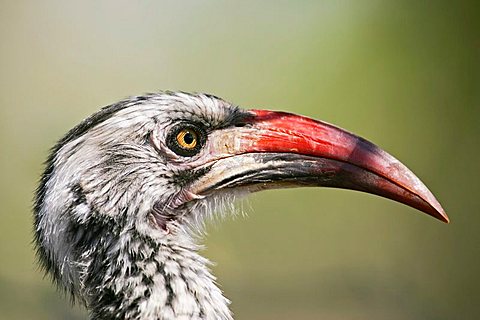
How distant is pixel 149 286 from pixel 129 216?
136 millimetres

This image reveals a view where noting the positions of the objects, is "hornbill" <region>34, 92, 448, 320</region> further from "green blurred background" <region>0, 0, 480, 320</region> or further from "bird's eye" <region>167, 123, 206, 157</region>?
"green blurred background" <region>0, 0, 480, 320</region>

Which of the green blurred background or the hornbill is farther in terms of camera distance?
the green blurred background

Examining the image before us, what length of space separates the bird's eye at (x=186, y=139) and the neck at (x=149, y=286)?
0.18 metres

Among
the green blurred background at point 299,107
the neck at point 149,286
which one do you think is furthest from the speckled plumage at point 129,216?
the green blurred background at point 299,107

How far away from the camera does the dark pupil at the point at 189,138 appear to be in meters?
1.34

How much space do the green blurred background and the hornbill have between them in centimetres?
61

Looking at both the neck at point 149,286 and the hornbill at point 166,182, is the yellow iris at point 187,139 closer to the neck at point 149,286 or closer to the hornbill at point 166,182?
the hornbill at point 166,182

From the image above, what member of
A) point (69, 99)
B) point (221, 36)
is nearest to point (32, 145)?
point (69, 99)

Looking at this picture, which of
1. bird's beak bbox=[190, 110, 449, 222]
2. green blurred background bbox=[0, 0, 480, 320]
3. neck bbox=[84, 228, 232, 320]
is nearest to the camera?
neck bbox=[84, 228, 232, 320]

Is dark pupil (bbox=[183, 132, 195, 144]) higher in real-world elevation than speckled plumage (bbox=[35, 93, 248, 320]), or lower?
higher

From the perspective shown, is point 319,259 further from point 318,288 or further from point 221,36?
point 221,36

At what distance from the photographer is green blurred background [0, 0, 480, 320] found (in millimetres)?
1966

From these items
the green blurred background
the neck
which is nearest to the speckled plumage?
the neck

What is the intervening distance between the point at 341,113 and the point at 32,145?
3.08 ft
